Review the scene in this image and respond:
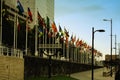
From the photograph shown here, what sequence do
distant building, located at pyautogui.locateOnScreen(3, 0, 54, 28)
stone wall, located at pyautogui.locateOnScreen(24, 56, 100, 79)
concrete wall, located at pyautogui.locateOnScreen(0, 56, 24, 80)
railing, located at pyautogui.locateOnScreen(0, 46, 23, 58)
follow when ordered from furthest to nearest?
distant building, located at pyautogui.locateOnScreen(3, 0, 54, 28) < stone wall, located at pyautogui.locateOnScreen(24, 56, 100, 79) < railing, located at pyautogui.locateOnScreen(0, 46, 23, 58) < concrete wall, located at pyautogui.locateOnScreen(0, 56, 24, 80)

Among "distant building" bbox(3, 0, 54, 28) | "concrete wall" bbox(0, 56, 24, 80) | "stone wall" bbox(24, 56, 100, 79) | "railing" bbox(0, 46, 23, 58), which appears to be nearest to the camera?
"concrete wall" bbox(0, 56, 24, 80)

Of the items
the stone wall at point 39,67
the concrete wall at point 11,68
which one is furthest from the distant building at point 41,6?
the concrete wall at point 11,68

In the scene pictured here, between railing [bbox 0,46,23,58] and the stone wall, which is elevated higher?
railing [bbox 0,46,23,58]

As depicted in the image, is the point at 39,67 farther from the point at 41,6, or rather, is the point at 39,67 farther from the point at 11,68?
the point at 41,6

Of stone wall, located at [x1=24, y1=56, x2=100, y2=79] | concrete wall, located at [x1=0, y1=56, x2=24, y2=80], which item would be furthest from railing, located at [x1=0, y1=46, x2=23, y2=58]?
stone wall, located at [x1=24, y1=56, x2=100, y2=79]

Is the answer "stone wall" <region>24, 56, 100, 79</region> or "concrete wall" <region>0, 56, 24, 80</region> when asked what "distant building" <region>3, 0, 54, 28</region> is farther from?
"concrete wall" <region>0, 56, 24, 80</region>

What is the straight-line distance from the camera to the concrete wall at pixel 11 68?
45125mm

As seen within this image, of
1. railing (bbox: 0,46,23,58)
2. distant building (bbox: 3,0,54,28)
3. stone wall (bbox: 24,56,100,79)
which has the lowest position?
stone wall (bbox: 24,56,100,79)

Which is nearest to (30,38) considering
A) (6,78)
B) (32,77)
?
(32,77)

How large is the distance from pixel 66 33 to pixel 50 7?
62110 mm

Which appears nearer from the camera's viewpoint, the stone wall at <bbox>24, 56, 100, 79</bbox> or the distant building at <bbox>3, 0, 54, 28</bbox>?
the stone wall at <bbox>24, 56, 100, 79</bbox>

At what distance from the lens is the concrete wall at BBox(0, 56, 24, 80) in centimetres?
4512

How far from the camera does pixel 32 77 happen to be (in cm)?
5978

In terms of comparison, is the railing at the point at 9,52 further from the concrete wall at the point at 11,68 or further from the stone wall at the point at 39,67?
the stone wall at the point at 39,67
